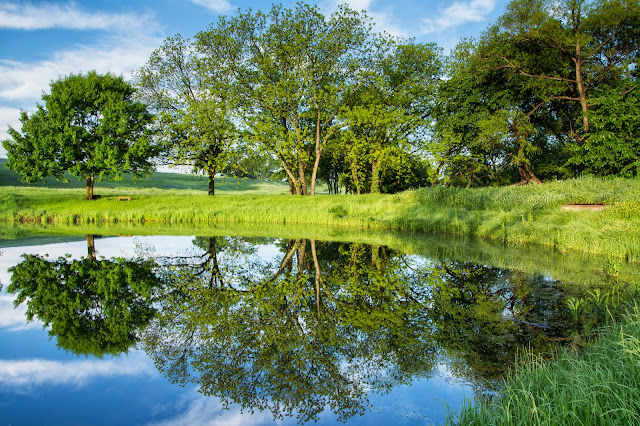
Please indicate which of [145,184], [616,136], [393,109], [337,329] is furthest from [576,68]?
[145,184]

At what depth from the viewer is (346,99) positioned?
113 ft

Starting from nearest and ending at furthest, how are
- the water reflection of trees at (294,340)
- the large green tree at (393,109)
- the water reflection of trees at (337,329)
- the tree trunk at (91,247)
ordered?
the water reflection of trees at (294,340), the water reflection of trees at (337,329), the tree trunk at (91,247), the large green tree at (393,109)

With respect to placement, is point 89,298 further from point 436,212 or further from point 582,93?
point 582,93

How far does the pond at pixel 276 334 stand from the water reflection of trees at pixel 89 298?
0.15 feet

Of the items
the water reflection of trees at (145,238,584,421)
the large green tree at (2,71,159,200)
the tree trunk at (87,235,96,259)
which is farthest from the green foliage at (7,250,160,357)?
the large green tree at (2,71,159,200)

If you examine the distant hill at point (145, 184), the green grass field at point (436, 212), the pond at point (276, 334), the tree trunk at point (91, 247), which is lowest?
the pond at point (276, 334)

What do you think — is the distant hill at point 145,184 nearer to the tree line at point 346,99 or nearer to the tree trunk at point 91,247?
the tree line at point 346,99

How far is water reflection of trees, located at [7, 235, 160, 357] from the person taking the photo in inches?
250

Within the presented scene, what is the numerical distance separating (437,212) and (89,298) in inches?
720

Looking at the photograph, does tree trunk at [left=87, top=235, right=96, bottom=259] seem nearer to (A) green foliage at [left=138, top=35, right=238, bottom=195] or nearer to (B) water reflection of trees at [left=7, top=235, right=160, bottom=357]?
(B) water reflection of trees at [left=7, top=235, right=160, bottom=357]

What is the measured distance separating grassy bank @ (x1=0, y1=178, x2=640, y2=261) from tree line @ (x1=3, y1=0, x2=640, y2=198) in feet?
15.5

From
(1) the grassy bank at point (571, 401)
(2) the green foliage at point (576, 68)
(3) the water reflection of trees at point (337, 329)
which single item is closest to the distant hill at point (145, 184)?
(2) the green foliage at point (576, 68)

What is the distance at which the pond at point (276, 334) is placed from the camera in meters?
4.46

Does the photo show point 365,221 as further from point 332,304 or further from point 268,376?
point 268,376
